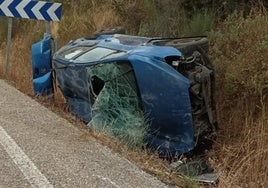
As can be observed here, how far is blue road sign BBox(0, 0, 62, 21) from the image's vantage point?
1041cm

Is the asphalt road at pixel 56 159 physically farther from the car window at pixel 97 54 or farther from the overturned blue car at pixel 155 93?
the car window at pixel 97 54

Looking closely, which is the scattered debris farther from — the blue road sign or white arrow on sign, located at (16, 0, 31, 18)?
white arrow on sign, located at (16, 0, 31, 18)

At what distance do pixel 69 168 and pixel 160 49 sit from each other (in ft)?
7.15

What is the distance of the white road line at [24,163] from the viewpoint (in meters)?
4.38

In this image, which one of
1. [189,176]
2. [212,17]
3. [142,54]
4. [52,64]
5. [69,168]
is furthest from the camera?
[212,17]

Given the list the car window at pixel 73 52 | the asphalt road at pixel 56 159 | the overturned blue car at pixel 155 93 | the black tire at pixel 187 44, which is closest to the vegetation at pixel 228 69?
the asphalt road at pixel 56 159

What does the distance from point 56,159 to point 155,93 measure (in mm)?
1556

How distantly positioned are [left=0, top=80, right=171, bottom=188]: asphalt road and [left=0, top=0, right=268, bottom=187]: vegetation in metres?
0.27

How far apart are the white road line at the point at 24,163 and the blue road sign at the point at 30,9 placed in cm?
492

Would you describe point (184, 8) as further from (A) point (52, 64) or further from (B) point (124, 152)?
(B) point (124, 152)

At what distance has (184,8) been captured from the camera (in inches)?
411

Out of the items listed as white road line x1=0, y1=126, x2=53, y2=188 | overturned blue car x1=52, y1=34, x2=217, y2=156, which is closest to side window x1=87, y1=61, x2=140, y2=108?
overturned blue car x1=52, y1=34, x2=217, y2=156

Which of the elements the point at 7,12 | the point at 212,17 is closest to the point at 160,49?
the point at 212,17

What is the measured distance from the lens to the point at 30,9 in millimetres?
10492
